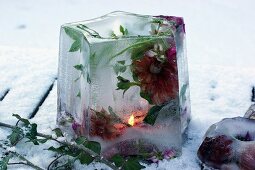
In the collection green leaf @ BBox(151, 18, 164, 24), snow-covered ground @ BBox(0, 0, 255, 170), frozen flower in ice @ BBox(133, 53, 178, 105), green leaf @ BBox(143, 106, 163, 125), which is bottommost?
snow-covered ground @ BBox(0, 0, 255, 170)

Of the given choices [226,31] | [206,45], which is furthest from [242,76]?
[226,31]

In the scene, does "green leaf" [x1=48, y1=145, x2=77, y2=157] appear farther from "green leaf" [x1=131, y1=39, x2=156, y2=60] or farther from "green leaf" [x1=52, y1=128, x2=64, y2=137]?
"green leaf" [x1=131, y1=39, x2=156, y2=60]

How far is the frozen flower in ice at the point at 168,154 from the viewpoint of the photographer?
0.89m

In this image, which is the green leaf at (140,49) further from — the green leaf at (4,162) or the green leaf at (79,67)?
the green leaf at (4,162)

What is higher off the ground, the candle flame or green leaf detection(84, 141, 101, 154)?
the candle flame

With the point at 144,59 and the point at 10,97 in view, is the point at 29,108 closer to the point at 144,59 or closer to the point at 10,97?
the point at 10,97

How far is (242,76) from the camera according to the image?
1.17 meters

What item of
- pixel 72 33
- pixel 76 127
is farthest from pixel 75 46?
pixel 76 127

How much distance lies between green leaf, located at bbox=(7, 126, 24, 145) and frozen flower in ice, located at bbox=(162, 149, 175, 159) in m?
0.22

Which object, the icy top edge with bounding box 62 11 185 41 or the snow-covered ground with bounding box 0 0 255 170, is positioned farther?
the snow-covered ground with bounding box 0 0 255 170

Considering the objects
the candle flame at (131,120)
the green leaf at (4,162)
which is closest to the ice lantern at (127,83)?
the candle flame at (131,120)

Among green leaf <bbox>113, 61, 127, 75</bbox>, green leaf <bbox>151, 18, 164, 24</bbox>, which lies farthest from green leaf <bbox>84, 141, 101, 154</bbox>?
green leaf <bbox>151, 18, 164, 24</bbox>

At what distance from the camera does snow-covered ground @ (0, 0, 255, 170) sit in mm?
1014

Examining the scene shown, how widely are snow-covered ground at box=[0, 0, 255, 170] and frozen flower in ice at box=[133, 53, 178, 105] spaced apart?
0.33 feet
